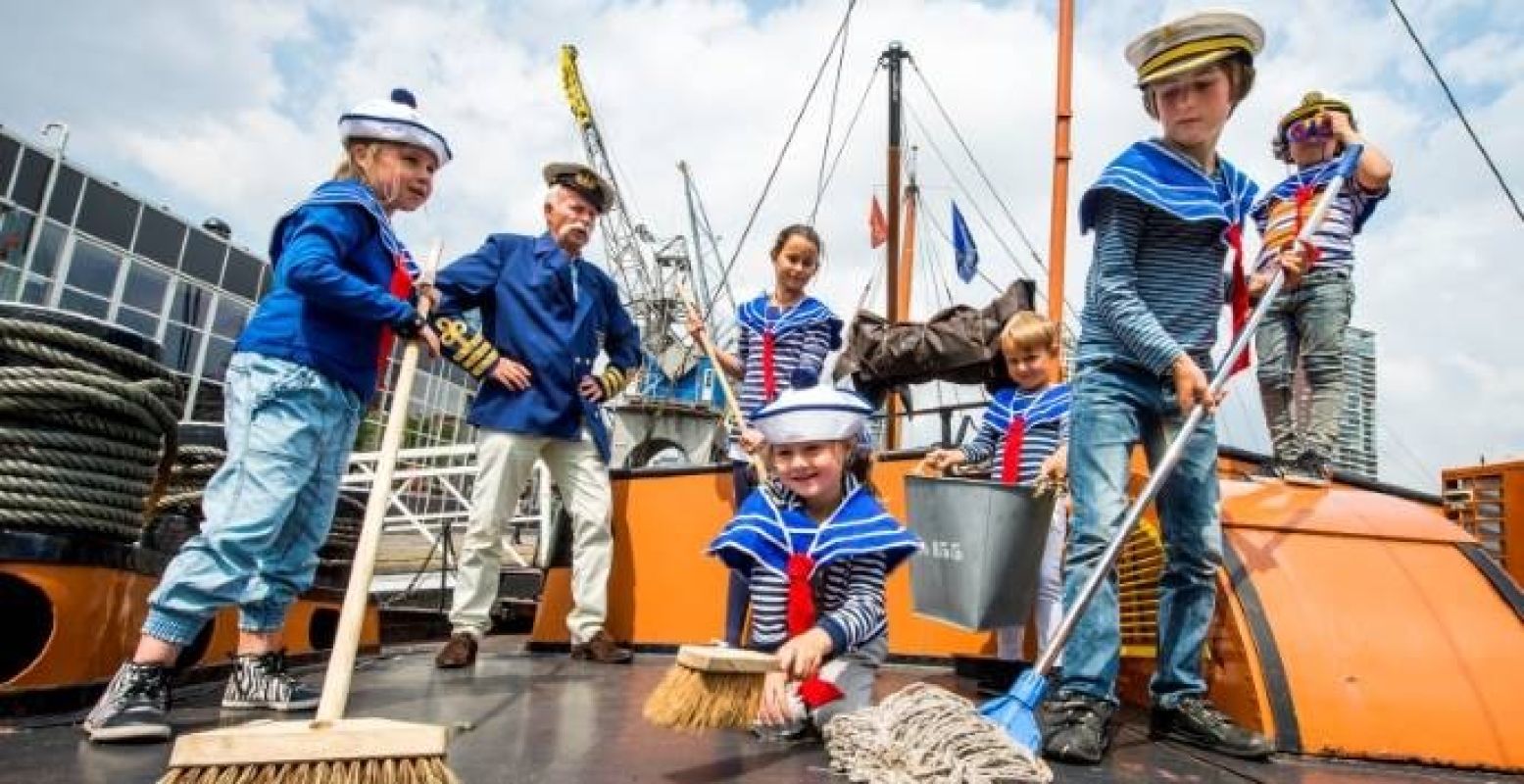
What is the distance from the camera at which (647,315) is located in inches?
1257

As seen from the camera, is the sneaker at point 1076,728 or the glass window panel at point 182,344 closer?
the sneaker at point 1076,728

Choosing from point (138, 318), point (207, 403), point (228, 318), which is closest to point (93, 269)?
point (138, 318)

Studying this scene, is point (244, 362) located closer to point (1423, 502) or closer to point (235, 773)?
point (235, 773)

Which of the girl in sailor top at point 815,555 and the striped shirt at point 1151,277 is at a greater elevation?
the striped shirt at point 1151,277

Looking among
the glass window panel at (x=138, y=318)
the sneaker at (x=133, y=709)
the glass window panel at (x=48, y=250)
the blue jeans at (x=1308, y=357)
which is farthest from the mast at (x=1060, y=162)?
the glass window panel at (x=138, y=318)

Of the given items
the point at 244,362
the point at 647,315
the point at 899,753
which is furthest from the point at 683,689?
the point at 647,315

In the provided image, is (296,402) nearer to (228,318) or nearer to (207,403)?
(207,403)

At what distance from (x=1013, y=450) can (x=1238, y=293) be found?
3.40 feet

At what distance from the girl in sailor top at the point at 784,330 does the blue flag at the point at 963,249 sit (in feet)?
43.1

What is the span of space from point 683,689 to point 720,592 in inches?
79.7

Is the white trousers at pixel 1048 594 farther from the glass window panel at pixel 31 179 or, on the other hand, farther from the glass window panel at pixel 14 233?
the glass window panel at pixel 31 179

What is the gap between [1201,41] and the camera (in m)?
2.12

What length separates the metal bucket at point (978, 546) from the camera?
8.09 feet

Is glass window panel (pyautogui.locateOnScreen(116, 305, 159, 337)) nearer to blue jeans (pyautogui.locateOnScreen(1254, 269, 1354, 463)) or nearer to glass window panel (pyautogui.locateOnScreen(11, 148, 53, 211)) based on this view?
glass window panel (pyautogui.locateOnScreen(11, 148, 53, 211))
